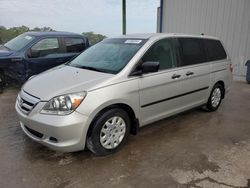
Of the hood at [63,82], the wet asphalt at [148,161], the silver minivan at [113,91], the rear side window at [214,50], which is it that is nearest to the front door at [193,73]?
the silver minivan at [113,91]

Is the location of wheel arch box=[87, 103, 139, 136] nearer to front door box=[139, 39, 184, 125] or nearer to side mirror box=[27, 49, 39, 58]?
front door box=[139, 39, 184, 125]

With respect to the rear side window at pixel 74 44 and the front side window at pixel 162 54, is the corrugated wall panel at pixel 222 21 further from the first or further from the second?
the front side window at pixel 162 54

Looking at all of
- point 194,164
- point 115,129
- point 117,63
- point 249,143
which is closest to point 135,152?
point 115,129

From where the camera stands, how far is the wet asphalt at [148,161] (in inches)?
112

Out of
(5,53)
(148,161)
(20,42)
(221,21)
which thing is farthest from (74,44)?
(221,21)

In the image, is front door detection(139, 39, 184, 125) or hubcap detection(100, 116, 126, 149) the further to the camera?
front door detection(139, 39, 184, 125)

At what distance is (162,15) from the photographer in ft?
34.5

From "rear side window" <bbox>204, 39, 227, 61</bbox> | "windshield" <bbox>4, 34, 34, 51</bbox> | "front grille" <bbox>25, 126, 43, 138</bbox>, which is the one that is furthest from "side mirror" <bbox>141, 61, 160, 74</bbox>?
"windshield" <bbox>4, 34, 34, 51</bbox>

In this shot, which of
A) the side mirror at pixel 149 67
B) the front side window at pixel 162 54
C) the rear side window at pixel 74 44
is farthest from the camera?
the rear side window at pixel 74 44

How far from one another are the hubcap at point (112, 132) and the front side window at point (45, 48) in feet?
13.4

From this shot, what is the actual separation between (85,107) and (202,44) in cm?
288

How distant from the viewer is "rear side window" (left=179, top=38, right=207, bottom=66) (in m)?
4.29

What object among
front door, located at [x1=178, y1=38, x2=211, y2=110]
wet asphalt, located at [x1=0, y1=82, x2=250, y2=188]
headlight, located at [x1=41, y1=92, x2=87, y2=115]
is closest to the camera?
wet asphalt, located at [x1=0, y1=82, x2=250, y2=188]

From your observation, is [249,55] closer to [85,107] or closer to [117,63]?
[117,63]
